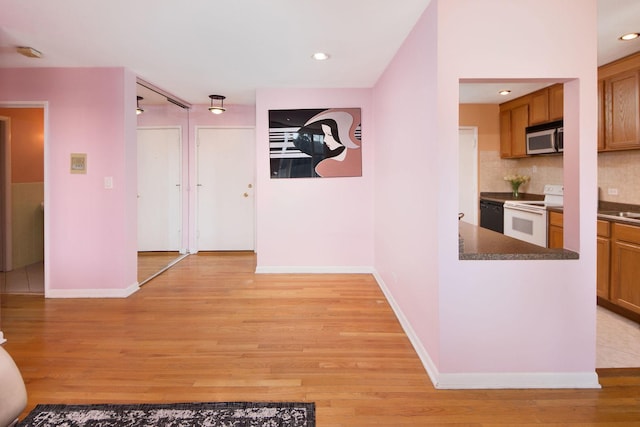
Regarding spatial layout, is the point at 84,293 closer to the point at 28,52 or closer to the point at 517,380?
the point at 28,52

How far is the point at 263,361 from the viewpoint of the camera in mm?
2541

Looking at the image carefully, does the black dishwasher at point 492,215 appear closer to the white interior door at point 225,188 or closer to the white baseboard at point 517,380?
the white baseboard at point 517,380

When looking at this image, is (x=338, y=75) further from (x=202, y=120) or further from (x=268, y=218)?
(x=202, y=120)

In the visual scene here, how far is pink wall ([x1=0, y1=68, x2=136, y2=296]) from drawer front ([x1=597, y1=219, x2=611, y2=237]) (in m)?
4.49

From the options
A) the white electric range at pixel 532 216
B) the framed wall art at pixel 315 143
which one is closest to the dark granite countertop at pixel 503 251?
the white electric range at pixel 532 216

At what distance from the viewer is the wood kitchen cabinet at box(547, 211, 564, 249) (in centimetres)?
374

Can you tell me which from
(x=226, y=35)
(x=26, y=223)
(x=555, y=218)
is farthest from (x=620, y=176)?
(x=26, y=223)

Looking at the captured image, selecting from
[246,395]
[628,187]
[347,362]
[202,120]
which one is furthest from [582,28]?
[202,120]

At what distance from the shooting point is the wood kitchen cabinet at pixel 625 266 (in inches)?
119

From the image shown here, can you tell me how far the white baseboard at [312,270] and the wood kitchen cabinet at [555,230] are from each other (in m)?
2.01

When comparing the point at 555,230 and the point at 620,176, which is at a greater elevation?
the point at 620,176

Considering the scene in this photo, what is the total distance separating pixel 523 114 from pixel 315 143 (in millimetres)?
2734

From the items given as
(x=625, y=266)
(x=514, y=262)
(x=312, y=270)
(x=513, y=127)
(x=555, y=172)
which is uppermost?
(x=513, y=127)

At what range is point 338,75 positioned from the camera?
4.12 m
